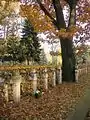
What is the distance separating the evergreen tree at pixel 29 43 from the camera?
56.7 metres

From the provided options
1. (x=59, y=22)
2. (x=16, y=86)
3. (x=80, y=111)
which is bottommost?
(x=80, y=111)

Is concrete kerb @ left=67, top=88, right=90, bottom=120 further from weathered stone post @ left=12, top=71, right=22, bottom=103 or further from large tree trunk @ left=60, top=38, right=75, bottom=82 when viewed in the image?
large tree trunk @ left=60, top=38, right=75, bottom=82

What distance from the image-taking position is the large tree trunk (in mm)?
25359

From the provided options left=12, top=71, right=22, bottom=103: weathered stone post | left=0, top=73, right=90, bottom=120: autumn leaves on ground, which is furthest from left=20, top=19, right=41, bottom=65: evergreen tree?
left=12, top=71, right=22, bottom=103: weathered stone post

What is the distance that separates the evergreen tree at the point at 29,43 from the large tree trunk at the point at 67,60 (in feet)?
101

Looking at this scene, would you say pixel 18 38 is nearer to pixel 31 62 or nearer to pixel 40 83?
pixel 31 62

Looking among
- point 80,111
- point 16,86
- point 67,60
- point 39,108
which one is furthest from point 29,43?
point 80,111

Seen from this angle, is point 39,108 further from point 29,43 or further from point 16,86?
point 29,43

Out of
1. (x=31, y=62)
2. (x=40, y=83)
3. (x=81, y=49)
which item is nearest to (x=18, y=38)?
(x=31, y=62)

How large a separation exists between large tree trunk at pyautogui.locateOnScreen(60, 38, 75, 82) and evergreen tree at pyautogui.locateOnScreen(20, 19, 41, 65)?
30730 mm

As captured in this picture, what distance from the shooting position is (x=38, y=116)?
10.8 meters

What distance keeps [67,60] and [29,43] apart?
104 ft

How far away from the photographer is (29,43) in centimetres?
5706

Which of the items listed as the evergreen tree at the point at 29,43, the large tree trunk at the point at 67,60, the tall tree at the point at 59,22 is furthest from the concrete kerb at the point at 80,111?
the evergreen tree at the point at 29,43
